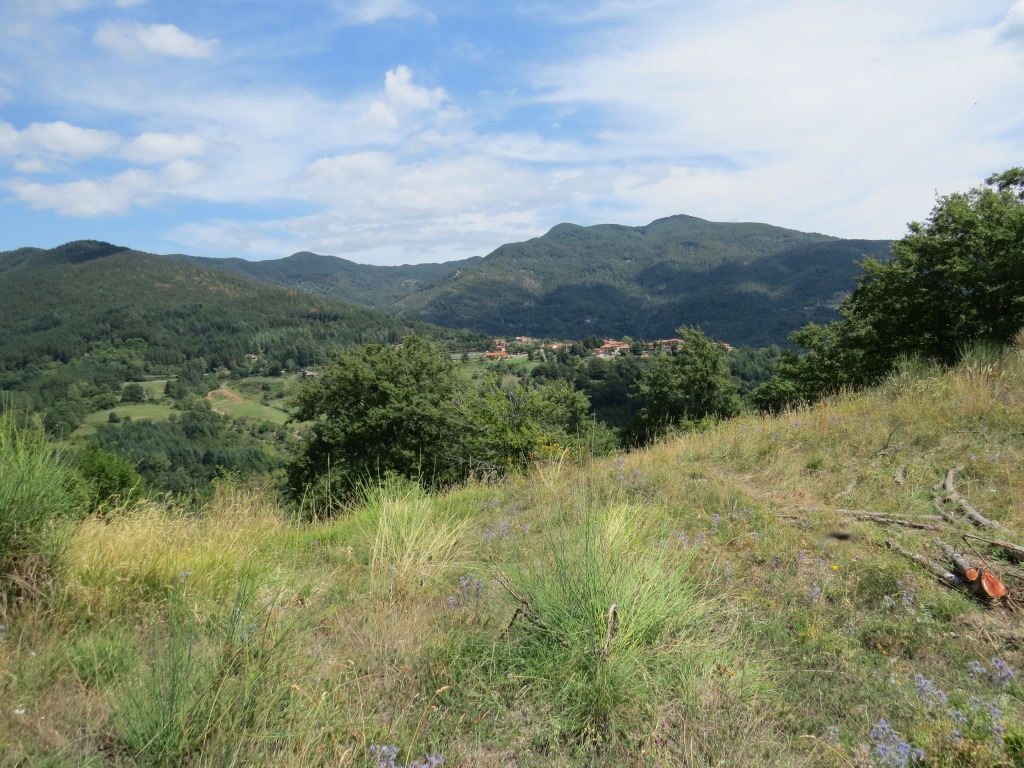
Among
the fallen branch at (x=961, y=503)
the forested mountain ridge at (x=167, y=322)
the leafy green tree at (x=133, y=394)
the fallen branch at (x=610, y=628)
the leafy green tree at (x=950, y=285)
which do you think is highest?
the forested mountain ridge at (x=167, y=322)

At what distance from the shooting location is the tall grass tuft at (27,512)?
9.62 ft

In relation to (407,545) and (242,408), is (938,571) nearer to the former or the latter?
(407,545)

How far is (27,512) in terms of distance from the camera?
302 centimetres

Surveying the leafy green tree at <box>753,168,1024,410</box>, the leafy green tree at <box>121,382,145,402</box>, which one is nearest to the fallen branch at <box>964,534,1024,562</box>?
the leafy green tree at <box>753,168,1024,410</box>

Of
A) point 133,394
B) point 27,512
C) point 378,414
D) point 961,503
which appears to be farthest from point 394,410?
point 133,394

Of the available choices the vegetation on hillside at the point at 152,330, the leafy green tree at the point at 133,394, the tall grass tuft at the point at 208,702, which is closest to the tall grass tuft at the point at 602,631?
the tall grass tuft at the point at 208,702

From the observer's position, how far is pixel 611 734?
84.3 inches

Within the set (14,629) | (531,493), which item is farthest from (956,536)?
(14,629)

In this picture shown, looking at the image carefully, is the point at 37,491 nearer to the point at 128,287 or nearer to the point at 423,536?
the point at 423,536

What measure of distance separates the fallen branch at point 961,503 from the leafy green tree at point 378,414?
55.1ft

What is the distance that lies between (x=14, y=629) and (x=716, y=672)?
3.55 metres

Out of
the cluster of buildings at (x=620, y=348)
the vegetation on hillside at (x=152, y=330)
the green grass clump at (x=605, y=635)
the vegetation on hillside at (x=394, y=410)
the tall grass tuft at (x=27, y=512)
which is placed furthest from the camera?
the vegetation on hillside at (x=152, y=330)

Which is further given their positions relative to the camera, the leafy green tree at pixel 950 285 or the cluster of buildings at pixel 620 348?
the cluster of buildings at pixel 620 348

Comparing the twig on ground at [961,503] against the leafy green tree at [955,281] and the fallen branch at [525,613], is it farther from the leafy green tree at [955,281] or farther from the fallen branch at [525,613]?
the leafy green tree at [955,281]
